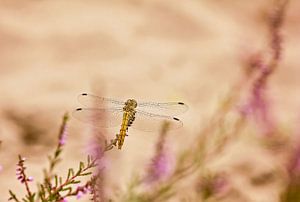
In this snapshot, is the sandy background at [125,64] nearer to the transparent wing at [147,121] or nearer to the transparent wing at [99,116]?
the transparent wing at [147,121]

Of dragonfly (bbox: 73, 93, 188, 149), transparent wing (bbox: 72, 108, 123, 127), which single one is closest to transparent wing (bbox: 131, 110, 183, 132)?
dragonfly (bbox: 73, 93, 188, 149)

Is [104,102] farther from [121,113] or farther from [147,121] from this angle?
[147,121]

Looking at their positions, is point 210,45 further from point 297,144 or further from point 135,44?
point 297,144

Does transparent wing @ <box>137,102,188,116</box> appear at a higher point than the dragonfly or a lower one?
higher

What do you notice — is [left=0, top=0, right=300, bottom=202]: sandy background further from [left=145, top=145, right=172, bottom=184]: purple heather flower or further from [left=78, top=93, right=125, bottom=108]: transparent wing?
[left=78, top=93, right=125, bottom=108]: transparent wing

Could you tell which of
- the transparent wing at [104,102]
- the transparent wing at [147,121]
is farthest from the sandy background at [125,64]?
the transparent wing at [104,102]

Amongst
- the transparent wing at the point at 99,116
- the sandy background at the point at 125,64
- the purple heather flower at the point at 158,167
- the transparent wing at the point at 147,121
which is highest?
the sandy background at the point at 125,64
